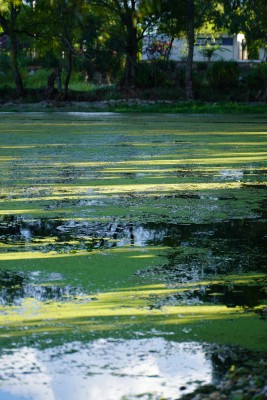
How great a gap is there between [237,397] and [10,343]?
95cm

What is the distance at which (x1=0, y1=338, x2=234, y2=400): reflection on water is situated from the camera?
272 cm

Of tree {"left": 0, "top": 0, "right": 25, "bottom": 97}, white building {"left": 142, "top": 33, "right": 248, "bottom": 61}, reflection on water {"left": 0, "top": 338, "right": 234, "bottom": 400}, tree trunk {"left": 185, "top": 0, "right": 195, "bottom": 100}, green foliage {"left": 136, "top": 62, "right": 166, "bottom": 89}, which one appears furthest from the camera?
white building {"left": 142, "top": 33, "right": 248, "bottom": 61}

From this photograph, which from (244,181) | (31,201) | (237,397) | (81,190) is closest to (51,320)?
(237,397)

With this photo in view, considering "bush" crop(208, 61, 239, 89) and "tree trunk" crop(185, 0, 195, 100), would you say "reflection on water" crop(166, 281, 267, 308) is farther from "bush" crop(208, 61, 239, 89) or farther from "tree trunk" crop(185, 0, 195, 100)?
"bush" crop(208, 61, 239, 89)

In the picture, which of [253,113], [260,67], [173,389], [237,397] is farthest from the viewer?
[260,67]

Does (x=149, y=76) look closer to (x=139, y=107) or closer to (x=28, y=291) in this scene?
(x=139, y=107)

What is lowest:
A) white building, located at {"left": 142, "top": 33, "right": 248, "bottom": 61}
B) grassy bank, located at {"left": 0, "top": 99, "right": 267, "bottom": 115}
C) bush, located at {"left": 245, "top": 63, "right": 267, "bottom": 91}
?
grassy bank, located at {"left": 0, "top": 99, "right": 267, "bottom": 115}

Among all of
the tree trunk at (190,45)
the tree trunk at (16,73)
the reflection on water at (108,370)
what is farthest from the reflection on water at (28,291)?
the tree trunk at (16,73)

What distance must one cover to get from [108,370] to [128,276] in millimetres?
1257

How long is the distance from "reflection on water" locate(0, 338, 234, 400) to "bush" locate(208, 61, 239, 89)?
2120 centimetres

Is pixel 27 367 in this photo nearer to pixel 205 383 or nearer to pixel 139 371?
pixel 139 371

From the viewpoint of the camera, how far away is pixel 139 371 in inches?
113

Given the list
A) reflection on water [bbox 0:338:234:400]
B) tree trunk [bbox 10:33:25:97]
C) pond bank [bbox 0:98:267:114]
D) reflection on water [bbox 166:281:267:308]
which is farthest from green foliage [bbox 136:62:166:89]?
reflection on water [bbox 0:338:234:400]

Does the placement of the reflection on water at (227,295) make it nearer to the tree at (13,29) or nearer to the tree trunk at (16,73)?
the tree at (13,29)
